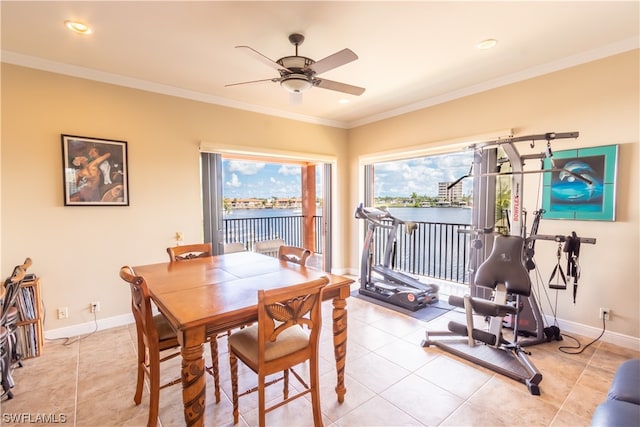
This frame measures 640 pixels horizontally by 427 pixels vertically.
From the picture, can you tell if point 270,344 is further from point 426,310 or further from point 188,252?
point 426,310

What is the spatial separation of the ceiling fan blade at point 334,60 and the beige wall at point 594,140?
2.29 metres

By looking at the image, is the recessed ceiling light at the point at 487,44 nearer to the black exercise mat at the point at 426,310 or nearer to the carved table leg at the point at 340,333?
the carved table leg at the point at 340,333

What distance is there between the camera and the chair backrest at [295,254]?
2.54 meters

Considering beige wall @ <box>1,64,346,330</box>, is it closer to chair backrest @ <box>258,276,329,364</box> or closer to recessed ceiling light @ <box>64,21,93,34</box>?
recessed ceiling light @ <box>64,21,93,34</box>

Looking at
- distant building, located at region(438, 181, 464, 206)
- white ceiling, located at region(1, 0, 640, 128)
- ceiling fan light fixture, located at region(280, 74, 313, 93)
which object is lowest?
distant building, located at region(438, 181, 464, 206)

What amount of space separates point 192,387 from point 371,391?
129 cm

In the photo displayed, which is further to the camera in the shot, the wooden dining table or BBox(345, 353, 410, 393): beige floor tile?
BBox(345, 353, 410, 393): beige floor tile

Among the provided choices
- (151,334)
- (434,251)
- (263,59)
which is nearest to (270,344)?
(151,334)

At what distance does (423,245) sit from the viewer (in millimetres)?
5012

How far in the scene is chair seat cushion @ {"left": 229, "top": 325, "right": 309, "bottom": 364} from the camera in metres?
1.63

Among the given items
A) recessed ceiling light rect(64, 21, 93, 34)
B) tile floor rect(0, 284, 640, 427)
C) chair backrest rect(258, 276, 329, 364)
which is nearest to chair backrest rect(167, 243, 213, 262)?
tile floor rect(0, 284, 640, 427)

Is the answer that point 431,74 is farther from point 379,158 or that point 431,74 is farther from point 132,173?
point 132,173

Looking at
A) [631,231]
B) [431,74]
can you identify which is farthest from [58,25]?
[631,231]

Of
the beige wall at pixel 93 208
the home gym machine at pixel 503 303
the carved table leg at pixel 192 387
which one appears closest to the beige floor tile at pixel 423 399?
the home gym machine at pixel 503 303
